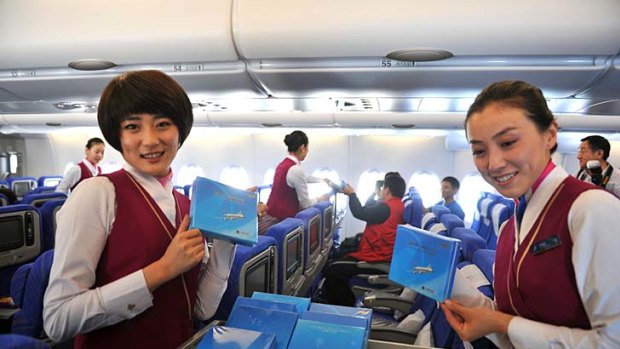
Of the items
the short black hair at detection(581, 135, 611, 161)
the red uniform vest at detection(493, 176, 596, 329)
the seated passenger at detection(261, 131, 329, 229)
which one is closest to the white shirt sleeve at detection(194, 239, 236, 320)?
the red uniform vest at detection(493, 176, 596, 329)

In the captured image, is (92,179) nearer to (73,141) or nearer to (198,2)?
(198,2)

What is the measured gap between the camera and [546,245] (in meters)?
1.06

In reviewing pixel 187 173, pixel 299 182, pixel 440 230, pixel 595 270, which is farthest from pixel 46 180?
pixel 595 270

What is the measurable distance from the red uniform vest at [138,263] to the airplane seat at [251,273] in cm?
51

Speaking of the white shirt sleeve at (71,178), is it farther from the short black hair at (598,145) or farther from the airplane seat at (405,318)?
the short black hair at (598,145)

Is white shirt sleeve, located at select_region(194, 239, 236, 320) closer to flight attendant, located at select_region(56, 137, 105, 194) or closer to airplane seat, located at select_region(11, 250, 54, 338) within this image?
airplane seat, located at select_region(11, 250, 54, 338)

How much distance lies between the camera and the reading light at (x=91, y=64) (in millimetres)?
2102

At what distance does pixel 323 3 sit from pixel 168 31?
0.83m

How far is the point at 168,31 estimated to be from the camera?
1.90 m

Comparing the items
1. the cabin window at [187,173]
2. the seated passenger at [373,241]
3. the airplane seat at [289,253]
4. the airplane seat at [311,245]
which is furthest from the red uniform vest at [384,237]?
the cabin window at [187,173]

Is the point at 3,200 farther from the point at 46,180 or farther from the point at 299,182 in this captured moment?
the point at 46,180

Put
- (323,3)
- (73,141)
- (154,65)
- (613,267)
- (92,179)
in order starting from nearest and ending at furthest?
(613,267) → (92,179) → (323,3) → (154,65) → (73,141)

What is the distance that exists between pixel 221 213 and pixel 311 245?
3.06m

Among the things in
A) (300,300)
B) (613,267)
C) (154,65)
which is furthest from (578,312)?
(154,65)
